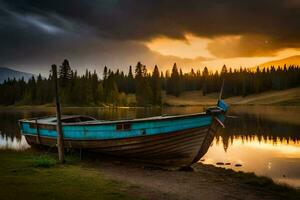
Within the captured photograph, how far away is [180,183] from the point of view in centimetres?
1560

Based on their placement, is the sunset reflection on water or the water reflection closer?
the sunset reflection on water

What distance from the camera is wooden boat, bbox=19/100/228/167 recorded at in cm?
1870

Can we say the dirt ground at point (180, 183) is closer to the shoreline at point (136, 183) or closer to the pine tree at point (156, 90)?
the shoreline at point (136, 183)

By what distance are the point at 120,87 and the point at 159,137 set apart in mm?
165552

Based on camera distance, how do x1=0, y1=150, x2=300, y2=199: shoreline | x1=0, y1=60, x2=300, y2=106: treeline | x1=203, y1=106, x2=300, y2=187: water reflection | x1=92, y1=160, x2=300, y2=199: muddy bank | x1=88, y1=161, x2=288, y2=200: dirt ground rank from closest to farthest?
x1=0, y1=150, x2=300, y2=199: shoreline
x1=88, y1=161, x2=288, y2=200: dirt ground
x1=92, y1=160, x2=300, y2=199: muddy bank
x1=203, y1=106, x2=300, y2=187: water reflection
x1=0, y1=60, x2=300, y2=106: treeline

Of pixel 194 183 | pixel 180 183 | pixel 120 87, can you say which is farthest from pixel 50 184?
pixel 120 87

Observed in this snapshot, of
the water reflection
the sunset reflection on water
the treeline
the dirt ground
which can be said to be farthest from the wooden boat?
the treeline

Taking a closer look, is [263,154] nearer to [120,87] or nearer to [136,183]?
[136,183]

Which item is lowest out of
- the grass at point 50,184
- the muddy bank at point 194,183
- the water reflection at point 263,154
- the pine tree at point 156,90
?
the water reflection at point 263,154

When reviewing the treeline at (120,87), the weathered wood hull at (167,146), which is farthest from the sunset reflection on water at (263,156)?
the treeline at (120,87)

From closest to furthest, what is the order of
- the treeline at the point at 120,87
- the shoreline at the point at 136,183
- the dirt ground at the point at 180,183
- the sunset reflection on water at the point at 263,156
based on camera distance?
→ 1. the shoreline at the point at 136,183
2. the dirt ground at the point at 180,183
3. the sunset reflection on water at the point at 263,156
4. the treeline at the point at 120,87

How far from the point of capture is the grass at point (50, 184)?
431 inches

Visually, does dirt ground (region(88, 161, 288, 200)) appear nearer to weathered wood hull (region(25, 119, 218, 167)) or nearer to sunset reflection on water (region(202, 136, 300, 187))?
weathered wood hull (region(25, 119, 218, 167))

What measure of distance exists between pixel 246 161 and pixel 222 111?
7.82 meters
